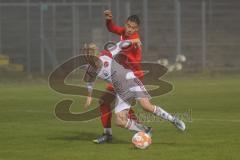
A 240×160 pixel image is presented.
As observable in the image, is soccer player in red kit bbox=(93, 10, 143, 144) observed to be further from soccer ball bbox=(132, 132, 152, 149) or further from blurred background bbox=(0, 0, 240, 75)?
blurred background bbox=(0, 0, 240, 75)

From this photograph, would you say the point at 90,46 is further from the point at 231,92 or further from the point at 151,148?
the point at 231,92

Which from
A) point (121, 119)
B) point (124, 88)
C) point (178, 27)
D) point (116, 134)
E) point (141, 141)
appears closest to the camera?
point (141, 141)

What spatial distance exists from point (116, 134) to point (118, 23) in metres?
29.1

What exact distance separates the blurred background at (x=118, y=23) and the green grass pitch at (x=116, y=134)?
14.9 meters

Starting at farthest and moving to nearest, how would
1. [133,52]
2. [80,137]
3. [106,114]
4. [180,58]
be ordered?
1. [180,58]
2. [80,137]
3. [106,114]
4. [133,52]

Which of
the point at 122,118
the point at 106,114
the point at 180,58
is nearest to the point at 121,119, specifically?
the point at 122,118

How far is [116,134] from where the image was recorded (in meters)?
16.7

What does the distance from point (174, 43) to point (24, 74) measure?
30.9ft

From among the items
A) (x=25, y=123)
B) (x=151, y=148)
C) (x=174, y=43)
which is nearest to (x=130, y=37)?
(x=151, y=148)

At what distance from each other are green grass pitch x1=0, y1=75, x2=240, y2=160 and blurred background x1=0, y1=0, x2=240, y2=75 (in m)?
14.9

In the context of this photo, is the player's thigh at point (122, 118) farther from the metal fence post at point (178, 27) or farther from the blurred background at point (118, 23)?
the metal fence post at point (178, 27)

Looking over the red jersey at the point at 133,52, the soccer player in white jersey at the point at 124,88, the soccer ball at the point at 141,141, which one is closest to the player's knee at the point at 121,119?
the soccer player in white jersey at the point at 124,88

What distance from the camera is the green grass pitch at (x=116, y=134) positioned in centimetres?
1323

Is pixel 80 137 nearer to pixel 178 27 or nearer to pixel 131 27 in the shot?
pixel 131 27
